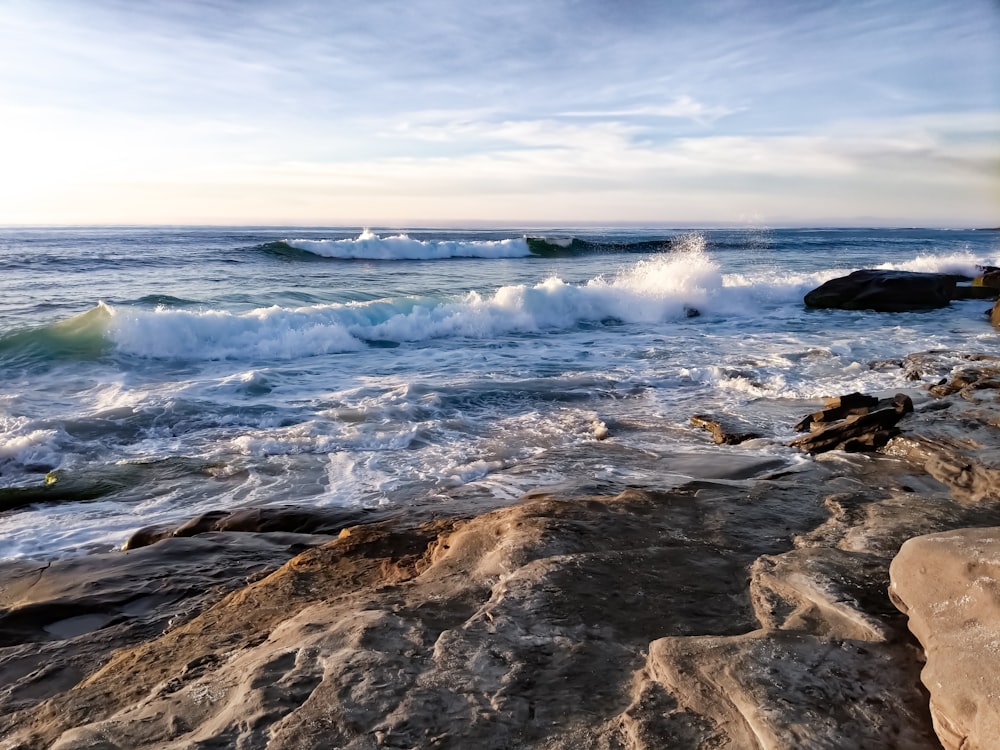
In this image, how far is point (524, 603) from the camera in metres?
2.79

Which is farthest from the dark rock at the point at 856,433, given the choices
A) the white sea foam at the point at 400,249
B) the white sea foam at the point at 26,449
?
the white sea foam at the point at 400,249

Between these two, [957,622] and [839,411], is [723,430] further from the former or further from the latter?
[957,622]

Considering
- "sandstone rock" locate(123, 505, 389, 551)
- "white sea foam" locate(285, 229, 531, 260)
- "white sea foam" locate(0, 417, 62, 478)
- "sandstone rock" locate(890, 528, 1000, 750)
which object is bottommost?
"white sea foam" locate(0, 417, 62, 478)

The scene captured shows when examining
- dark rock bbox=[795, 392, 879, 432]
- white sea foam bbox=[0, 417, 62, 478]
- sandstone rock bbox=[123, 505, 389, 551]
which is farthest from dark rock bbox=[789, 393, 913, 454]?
white sea foam bbox=[0, 417, 62, 478]

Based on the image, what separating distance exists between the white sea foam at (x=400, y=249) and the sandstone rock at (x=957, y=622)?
Answer: 107 feet

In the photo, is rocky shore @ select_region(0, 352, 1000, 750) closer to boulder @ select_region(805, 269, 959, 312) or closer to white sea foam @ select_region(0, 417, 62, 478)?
white sea foam @ select_region(0, 417, 62, 478)

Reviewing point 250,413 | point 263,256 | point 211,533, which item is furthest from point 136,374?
point 263,256

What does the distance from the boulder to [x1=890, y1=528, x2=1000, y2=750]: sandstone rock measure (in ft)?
52.2

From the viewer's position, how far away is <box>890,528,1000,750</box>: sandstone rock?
201 centimetres

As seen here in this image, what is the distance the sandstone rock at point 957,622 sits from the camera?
2.01 m

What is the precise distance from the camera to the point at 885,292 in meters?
17.0

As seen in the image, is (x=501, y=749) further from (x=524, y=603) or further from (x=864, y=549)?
(x=864, y=549)

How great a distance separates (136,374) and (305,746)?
9724 millimetres

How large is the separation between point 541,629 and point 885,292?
17471 mm
